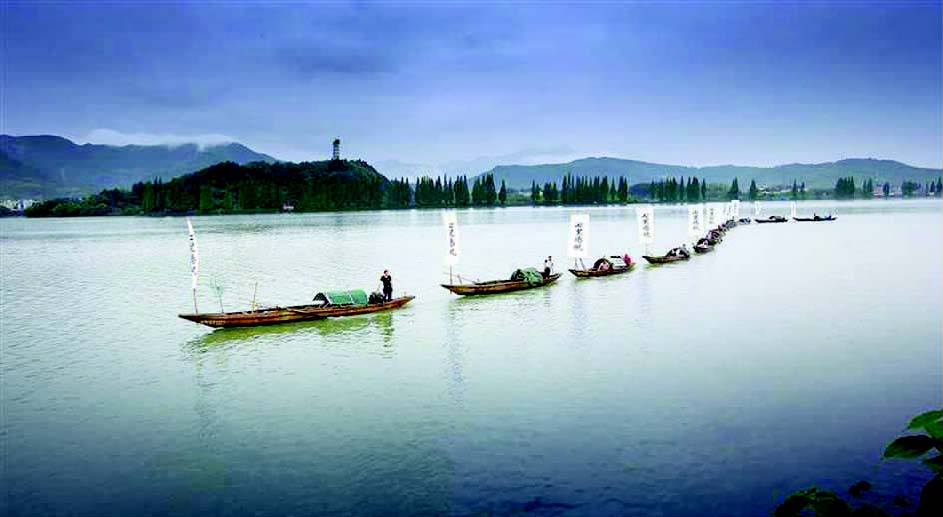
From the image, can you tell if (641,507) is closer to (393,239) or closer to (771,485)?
(771,485)

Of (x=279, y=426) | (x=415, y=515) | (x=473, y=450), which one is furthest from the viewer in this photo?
(x=279, y=426)

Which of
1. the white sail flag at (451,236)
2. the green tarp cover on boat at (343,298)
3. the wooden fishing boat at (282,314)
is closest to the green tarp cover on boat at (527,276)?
the white sail flag at (451,236)

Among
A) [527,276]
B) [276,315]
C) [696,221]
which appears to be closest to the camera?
[276,315]

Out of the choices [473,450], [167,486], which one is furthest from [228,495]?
[473,450]

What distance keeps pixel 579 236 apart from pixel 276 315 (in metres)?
26.0

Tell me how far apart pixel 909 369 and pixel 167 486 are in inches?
960

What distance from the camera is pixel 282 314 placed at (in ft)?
115

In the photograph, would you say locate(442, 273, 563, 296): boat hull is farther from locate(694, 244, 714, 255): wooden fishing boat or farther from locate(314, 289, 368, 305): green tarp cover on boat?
locate(694, 244, 714, 255): wooden fishing boat

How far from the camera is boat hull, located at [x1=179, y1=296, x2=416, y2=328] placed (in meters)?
33.6

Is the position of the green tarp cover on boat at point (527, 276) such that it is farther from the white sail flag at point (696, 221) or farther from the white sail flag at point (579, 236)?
the white sail flag at point (696, 221)

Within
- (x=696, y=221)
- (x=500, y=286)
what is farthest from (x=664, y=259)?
(x=500, y=286)

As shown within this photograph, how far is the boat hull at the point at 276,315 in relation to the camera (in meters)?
33.6

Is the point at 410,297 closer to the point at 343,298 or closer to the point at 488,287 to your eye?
the point at 343,298

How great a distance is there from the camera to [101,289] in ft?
173
